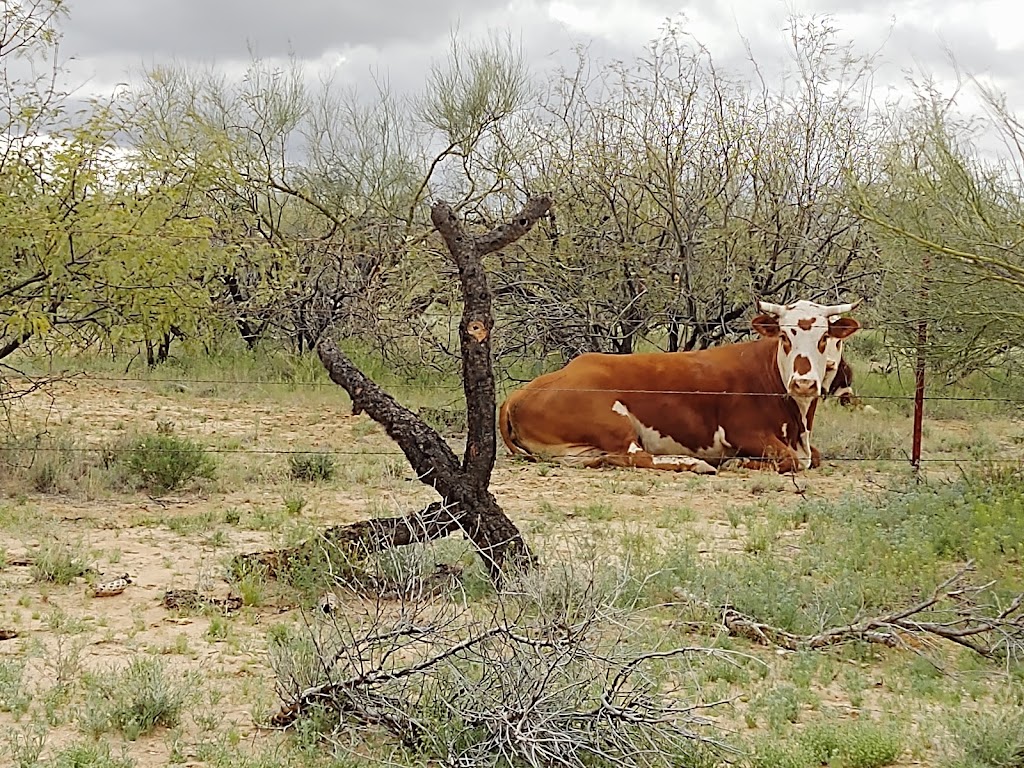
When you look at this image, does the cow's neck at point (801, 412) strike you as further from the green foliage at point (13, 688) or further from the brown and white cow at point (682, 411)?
the green foliage at point (13, 688)

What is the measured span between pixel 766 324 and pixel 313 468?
13.2 ft

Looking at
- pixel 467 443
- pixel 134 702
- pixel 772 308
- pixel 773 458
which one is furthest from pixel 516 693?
pixel 772 308

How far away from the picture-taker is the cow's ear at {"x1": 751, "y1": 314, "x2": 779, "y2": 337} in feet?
32.8

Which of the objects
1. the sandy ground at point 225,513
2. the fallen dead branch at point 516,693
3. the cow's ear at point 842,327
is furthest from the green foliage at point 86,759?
the cow's ear at point 842,327

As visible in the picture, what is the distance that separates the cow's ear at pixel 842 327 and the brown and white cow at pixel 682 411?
62mm

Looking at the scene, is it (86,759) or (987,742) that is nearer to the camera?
(86,759)

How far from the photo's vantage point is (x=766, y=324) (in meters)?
10.0

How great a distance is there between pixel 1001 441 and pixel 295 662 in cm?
913

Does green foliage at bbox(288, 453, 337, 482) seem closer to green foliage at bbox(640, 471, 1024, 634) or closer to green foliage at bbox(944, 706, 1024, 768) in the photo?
green foliage at bbox(640, 471, 1024, 634)

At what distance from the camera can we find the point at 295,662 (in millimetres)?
4391

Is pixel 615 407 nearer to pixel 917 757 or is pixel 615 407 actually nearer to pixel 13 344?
pixel 13 344

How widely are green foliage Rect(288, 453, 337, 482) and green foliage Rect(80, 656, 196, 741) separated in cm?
456

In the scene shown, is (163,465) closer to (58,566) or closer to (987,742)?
(58,566)

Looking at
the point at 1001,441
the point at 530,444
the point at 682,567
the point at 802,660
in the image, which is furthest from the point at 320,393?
the point at 802,660
